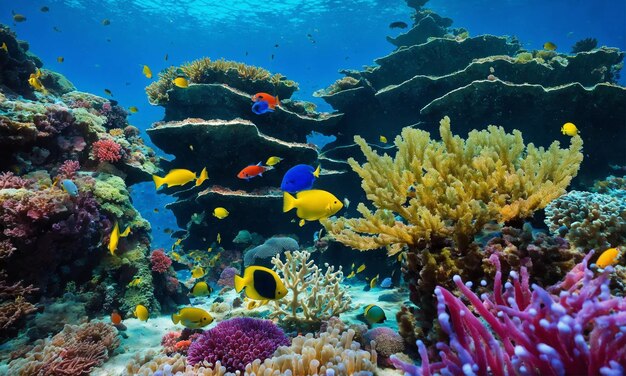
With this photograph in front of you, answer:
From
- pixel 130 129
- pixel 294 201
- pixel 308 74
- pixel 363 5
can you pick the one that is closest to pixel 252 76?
pixel 130 129

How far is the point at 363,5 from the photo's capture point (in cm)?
3588

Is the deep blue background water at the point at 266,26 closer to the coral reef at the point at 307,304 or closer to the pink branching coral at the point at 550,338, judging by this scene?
the coral reef at the point at 307,304

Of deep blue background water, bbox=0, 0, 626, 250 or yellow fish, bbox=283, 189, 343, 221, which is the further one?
deep blue background water, bbox=0, 0, 626, 250

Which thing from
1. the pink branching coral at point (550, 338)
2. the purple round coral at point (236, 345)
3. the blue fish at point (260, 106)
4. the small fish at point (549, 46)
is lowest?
the purple round coral at point (236, 345)

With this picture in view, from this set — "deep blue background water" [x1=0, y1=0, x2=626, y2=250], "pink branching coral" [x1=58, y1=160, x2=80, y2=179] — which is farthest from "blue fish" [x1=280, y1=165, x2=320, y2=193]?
"deep blue background water" [x1=0, y1=0, x2=626, y2=250]

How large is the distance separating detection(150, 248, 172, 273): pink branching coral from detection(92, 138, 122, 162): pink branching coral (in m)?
2.26

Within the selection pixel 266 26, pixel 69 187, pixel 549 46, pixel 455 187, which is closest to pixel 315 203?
pixel 455 187

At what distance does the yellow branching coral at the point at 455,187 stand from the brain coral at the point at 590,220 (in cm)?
52

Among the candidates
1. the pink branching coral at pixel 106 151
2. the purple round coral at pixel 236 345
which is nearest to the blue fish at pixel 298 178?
the purple round coral at pixel 236 345

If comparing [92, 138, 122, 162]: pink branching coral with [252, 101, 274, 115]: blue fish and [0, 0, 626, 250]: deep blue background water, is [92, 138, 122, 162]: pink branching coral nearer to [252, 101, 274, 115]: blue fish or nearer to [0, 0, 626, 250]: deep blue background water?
[252, 101, 274, 115]: blue fish

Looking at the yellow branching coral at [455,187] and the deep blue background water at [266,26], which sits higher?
the deep blue background water at [266,26]

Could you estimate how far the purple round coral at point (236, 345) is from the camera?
10.0 ft

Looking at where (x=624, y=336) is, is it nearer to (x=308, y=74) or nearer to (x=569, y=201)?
(x=569, y=201)

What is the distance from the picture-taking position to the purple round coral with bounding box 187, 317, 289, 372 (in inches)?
120
